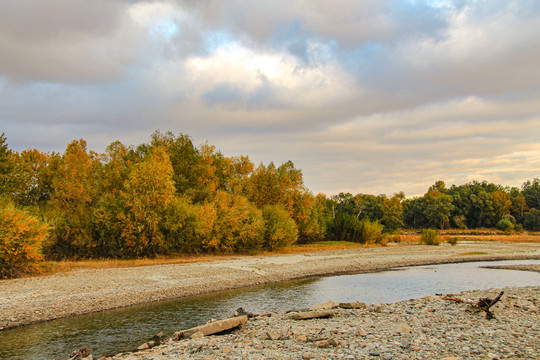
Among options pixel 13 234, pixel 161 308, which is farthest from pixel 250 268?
pixel 13 234

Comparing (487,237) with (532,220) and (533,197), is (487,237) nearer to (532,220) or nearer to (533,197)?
(532,220)

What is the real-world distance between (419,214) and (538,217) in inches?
1484

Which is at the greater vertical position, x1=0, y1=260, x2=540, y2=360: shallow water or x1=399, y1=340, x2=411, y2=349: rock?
x1=399, y1=340, x2=411, y2=349: rock

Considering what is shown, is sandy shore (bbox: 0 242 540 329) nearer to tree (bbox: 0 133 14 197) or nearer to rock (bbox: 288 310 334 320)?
rock (bbox: 288 310 334 320)

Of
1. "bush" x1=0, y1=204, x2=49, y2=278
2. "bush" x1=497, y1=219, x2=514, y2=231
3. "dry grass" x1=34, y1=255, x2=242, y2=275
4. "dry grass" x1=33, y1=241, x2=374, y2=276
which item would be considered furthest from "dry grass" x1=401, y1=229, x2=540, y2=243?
"bush" x1=0, y1=204, x2=49, y2=278

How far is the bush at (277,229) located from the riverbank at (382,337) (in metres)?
34.5

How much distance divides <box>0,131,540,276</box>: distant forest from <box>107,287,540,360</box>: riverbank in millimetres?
19704

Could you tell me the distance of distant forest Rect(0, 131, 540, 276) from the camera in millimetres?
37375

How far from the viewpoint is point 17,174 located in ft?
145

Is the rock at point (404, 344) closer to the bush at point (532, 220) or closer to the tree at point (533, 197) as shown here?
the bush at point (532, 220)

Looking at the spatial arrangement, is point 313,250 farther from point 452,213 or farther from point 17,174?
point 452,213

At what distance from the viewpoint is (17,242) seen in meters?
24.4

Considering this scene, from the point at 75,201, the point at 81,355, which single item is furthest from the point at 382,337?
the point at 75,201

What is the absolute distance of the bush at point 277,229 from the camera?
50688 mm
